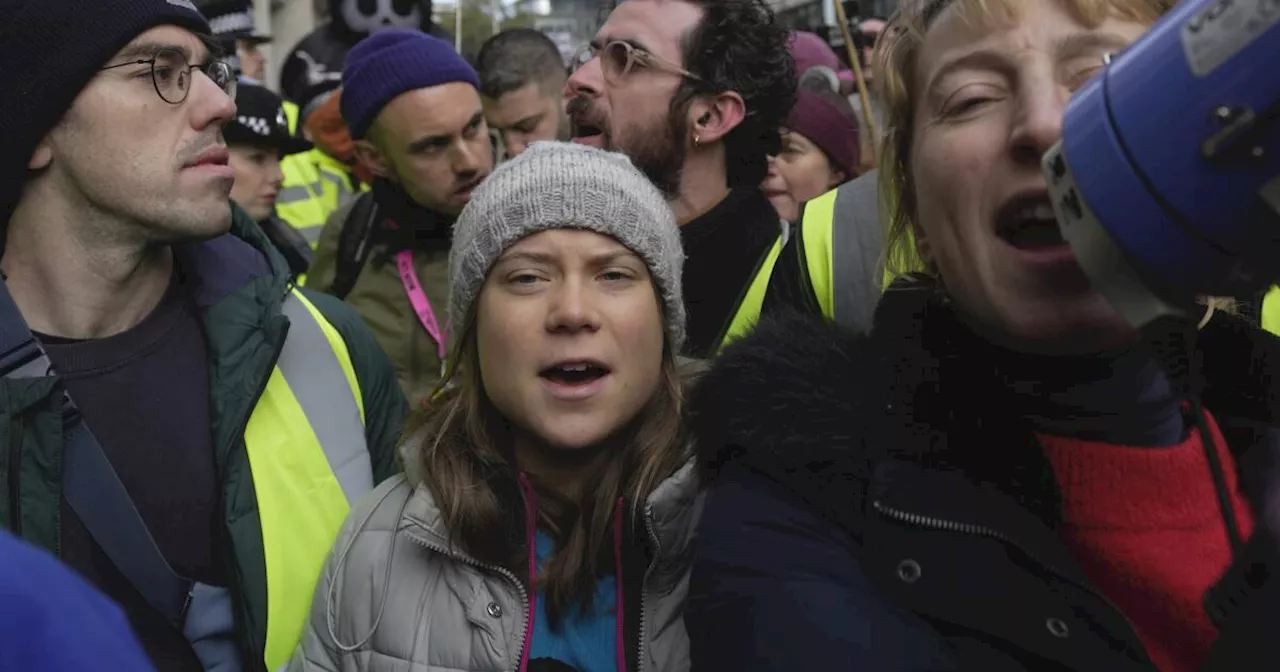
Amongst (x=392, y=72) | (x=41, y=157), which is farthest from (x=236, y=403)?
(x=392, y=72)

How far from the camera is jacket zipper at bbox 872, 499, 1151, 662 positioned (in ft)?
3.65

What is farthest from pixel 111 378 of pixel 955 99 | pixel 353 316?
pixel 955 99

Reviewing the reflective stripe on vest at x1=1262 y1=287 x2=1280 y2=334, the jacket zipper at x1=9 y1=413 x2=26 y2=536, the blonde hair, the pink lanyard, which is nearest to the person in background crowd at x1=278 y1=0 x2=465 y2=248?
the pink lanyard

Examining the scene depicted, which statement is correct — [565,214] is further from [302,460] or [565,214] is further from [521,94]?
[521,94]

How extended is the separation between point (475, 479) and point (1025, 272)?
109cm

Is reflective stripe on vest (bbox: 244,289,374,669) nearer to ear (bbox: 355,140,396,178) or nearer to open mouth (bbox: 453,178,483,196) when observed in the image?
open mouth (bbox: 453,178,483,196)

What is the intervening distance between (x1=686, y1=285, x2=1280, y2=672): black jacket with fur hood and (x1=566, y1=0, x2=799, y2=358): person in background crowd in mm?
1493

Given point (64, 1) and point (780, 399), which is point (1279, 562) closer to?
point (780, 399)

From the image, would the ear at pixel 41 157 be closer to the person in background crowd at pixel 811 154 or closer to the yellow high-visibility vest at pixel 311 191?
the person in background crowd at pixel 811 154

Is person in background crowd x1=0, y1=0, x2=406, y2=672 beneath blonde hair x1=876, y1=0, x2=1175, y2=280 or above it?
beneath

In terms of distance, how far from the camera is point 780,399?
1.29 m

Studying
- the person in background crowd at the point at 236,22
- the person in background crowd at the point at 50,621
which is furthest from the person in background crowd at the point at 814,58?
the person in background crowd at the point at 50,621

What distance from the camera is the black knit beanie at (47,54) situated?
2.31m

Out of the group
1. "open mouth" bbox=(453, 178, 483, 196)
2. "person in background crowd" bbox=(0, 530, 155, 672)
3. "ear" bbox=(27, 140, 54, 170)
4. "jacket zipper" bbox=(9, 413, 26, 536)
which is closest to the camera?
"person in background crowd" bbox=(0, 530, 155, 672)
